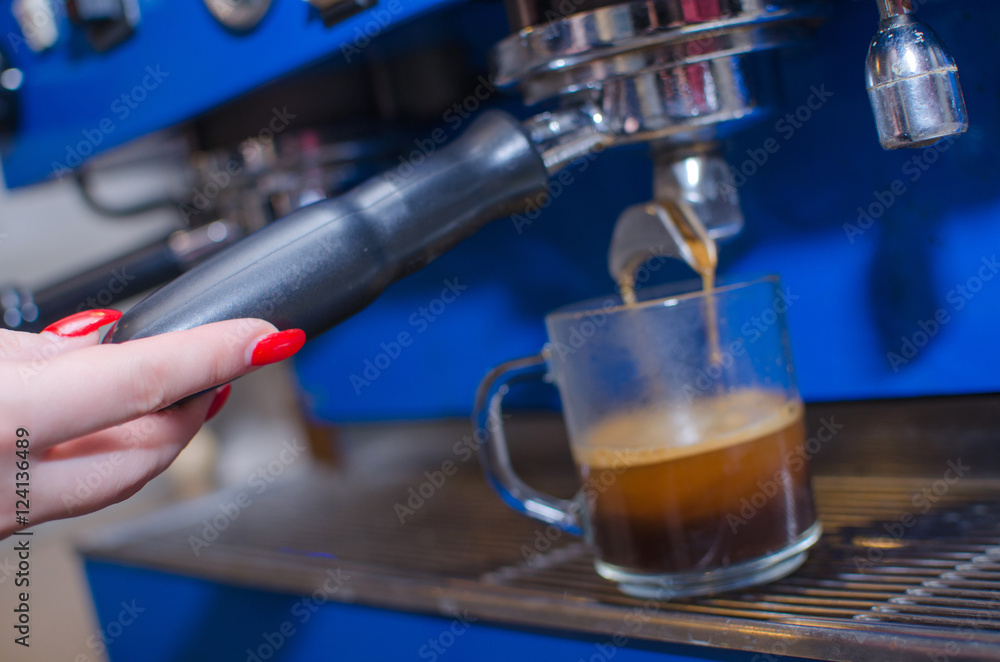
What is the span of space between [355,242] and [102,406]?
131mm

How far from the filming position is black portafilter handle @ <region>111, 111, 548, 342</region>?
0.39 metres

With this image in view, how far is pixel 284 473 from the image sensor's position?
0.99m

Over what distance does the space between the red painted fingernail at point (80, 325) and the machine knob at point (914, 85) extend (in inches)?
14.2

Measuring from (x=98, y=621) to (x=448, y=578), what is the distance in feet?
1.46

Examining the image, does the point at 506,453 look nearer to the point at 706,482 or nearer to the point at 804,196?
the point at 706,482

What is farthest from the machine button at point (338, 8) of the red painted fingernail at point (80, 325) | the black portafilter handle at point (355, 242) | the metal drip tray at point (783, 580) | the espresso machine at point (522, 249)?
the metal drip tray at point (783, 580)

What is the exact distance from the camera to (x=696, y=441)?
46 centimetres

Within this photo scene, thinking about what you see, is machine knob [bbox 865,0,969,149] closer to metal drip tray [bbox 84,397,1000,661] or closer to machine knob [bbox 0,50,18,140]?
metal drip tray [bbox 84,397,1000,661]

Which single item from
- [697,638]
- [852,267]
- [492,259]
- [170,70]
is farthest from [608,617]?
[170,70]

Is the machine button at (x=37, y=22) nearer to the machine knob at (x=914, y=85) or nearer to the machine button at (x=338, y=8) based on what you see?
the machine button at (x=338, y=8)

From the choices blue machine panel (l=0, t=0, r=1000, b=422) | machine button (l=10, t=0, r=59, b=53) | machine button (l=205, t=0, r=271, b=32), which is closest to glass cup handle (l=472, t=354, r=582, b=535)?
blue machine panel (l=0, t=0, r=1000, b=422)

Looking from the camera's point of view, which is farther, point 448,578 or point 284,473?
point 284,473

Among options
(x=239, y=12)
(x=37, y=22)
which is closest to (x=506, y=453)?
(x=239, y=12)

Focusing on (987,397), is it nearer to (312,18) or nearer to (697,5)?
(697,5)
